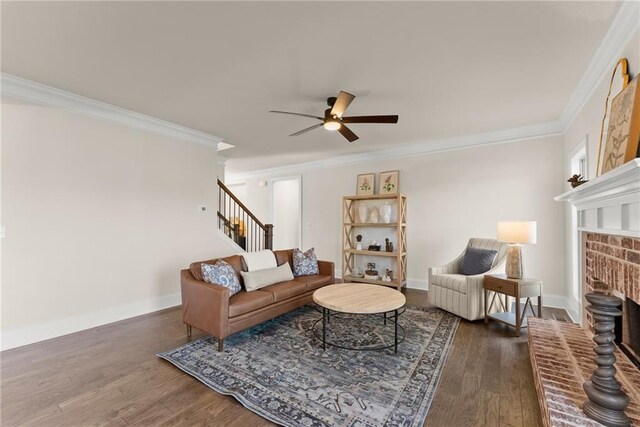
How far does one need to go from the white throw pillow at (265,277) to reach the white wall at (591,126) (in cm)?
329

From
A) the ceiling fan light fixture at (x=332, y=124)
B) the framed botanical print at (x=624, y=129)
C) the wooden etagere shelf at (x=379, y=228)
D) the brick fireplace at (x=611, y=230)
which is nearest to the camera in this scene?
the brick fireplace at (x=611, y=230)

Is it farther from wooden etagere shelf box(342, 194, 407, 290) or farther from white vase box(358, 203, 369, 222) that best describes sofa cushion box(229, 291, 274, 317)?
white vase box(358, 203, 369, 222)

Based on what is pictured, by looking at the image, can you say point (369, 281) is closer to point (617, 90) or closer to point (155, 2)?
point (617, 90)

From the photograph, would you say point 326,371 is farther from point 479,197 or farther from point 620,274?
point 479,197

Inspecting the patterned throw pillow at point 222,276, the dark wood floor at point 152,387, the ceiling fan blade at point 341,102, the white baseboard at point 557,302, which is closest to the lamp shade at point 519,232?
the dark wood floor at point 152,387

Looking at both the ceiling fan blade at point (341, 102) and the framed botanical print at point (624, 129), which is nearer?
the framed botanical print at point (624, 129)

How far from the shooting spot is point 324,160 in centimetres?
601

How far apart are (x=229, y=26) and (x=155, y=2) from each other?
445 millimetres

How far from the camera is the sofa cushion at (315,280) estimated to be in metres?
3.62

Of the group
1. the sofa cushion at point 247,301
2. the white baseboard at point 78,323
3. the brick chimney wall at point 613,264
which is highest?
the brick chimney wall at point 613,264

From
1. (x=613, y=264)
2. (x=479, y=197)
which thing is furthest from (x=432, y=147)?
(x=613, y=264)

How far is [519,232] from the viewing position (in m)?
3.16

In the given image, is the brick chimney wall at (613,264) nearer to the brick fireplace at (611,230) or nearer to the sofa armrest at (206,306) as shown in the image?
the brick fireplace at (611,230)

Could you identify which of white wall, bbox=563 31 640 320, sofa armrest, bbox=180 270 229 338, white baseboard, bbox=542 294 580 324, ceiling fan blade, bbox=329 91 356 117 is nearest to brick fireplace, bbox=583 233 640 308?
white wall, bbox=563 31 640 320
